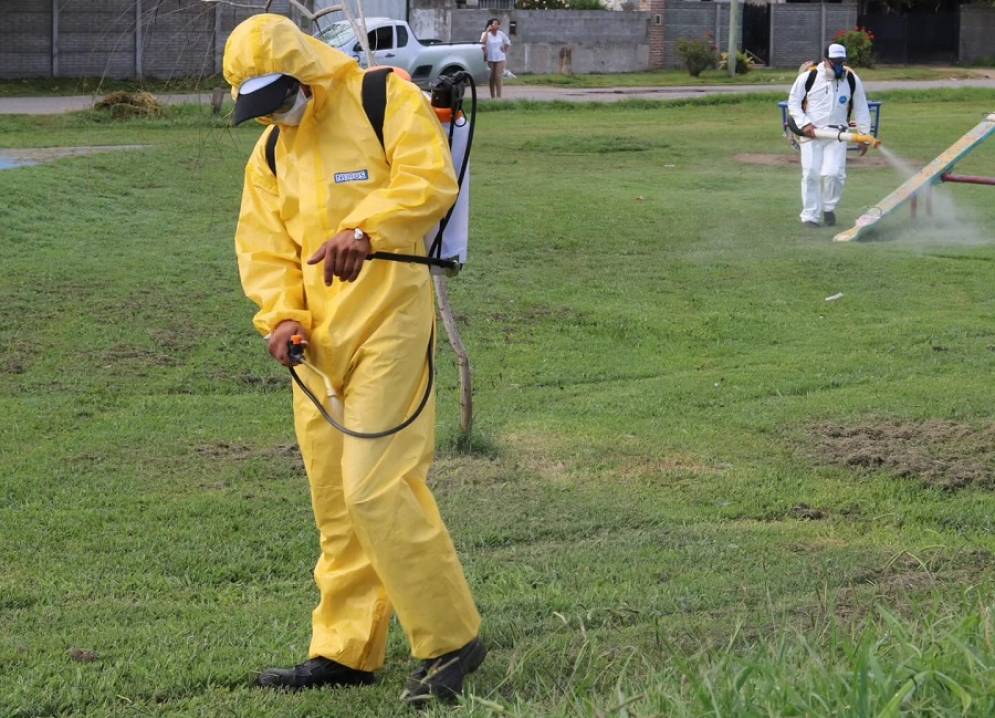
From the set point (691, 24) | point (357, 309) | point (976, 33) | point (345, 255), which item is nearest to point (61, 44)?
point (691, 24)

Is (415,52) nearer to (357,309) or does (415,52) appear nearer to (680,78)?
(680,78)

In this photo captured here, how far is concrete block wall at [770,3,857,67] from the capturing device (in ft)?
150

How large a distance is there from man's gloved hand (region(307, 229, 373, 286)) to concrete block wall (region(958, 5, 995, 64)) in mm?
46813

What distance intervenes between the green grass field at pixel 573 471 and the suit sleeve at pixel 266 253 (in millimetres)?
1145

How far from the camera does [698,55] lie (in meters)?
41.6

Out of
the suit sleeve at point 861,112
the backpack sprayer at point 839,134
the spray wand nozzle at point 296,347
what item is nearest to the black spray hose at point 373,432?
the spray wand nozzle at point 296,347

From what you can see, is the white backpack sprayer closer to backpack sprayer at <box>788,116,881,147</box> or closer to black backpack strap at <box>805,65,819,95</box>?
backpack sprayer at <box>788,116,881,147</box>

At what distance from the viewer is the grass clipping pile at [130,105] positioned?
80.2 feet

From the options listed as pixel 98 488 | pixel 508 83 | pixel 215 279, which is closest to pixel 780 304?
pixel 215 279

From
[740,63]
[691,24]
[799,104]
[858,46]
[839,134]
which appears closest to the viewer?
[839,134]

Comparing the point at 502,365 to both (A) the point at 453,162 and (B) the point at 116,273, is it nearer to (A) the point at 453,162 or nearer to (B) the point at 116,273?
(B) the point at 116,273

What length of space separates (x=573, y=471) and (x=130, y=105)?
19.0 meters

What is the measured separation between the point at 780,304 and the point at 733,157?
435 inches

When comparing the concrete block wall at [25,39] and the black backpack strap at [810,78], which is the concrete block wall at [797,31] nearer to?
the concrete block wall at [25,39]
